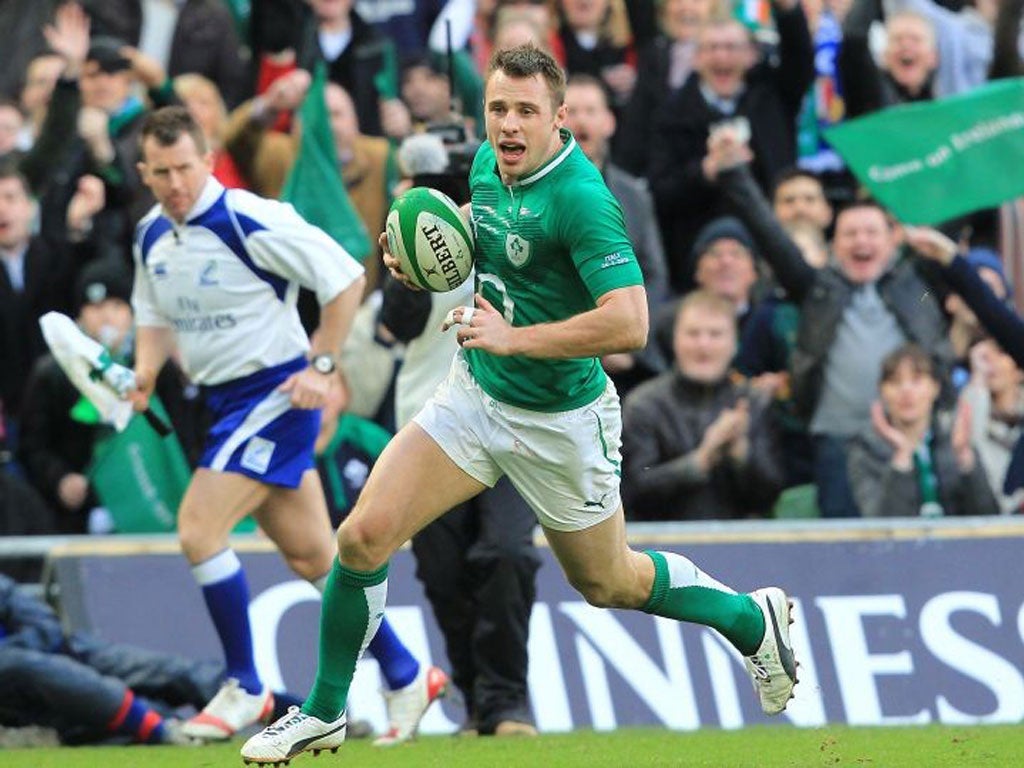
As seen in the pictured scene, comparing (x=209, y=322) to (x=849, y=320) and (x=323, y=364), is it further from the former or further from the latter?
(x=849, y=320)

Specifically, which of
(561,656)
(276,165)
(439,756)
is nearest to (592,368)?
(439,756)

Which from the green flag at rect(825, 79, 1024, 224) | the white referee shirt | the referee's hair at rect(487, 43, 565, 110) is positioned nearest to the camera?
the referee's hair at rect(487, 43, 565, 110)

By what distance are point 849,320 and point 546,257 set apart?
5127mm

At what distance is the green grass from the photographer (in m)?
8.59

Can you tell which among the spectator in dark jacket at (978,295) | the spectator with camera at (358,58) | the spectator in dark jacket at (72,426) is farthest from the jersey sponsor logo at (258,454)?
the spectator with camera at (358,58)

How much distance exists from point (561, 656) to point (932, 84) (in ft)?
16.7

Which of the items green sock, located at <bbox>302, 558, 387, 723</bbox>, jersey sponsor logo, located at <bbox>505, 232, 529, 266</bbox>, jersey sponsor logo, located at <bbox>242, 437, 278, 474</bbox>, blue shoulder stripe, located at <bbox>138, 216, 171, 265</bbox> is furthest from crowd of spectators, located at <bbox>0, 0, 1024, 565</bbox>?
green sock, located at <bbox>302, 558, 387, 723</bbox>

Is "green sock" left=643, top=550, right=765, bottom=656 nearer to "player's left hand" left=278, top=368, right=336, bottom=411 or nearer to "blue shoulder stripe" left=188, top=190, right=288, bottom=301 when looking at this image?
"player's left hand" left=278, top=368, right=336, bottom=411

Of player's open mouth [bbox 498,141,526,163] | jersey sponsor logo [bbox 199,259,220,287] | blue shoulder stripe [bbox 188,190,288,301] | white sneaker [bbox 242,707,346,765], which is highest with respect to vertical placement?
player's open mouth [bbox 498,141,526,163]

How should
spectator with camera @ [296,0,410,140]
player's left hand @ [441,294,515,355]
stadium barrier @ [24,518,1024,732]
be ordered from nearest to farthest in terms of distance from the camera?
player's left hand @ [441,294,515,355] → stadium barrier @ [24,518,1024,732] → spectator with camera @ [296,0,410,140]

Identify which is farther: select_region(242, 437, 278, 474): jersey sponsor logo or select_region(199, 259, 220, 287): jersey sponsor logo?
select_region(199, 259, 220, 287): jersey sponsor logo

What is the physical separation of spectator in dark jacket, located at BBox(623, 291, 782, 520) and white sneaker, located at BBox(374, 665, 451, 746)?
2491 mm

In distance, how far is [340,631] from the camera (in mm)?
8117

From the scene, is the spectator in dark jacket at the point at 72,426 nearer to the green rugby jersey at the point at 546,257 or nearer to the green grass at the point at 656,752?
the green grass at the point at 656,752
